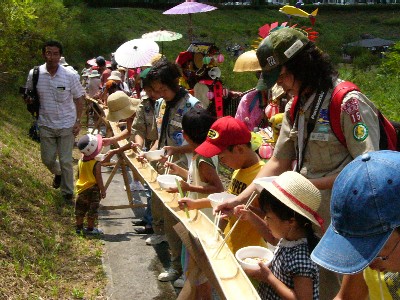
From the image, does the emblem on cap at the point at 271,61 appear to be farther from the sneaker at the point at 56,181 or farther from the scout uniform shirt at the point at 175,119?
the sneaker at the point at 56,181

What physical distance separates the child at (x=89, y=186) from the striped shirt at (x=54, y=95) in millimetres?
1190

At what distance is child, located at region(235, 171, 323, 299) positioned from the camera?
2.58 meters

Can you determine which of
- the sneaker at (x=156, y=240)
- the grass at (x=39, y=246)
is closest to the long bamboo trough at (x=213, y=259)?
the grass at (x=39, y=246)

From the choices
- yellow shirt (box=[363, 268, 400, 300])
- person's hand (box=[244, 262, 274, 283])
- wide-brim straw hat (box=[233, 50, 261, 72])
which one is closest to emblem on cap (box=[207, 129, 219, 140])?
person's hand (box=[244, 262, 274, 283])

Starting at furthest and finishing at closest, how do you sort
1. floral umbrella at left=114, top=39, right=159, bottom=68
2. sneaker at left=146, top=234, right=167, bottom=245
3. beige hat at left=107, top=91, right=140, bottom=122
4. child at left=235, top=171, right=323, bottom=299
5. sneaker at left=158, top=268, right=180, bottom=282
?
floral umbrella at left=114, top=39, right=159, bottom=68 → beige hat at left=107, top=91, right=140, bottom=122 → sneaker at left=146, top=234, right=167, bottom=245 → sneaker at left=158, top=268, right=180, bottom=282 → child at left=235, top=171, right=323, bottom=299

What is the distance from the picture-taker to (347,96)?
2895 mm

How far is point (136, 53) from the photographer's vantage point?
890 cm

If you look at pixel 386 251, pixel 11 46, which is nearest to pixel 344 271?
pixel 386 251

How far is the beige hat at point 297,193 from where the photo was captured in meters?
2.58

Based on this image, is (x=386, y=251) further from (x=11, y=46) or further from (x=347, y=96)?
(x=11, y=46)

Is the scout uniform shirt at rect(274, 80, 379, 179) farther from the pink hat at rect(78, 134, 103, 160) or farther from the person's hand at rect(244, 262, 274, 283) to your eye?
the pink hat at rect(78, 134, 103, 160)

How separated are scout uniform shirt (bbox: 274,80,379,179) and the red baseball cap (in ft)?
0.87

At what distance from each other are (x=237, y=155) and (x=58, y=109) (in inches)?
172

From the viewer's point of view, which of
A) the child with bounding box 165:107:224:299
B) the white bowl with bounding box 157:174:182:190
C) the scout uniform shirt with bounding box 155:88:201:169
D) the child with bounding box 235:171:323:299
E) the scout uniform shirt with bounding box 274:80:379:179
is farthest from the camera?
the scout uniform shirt with bounding box 155:88:201:169
